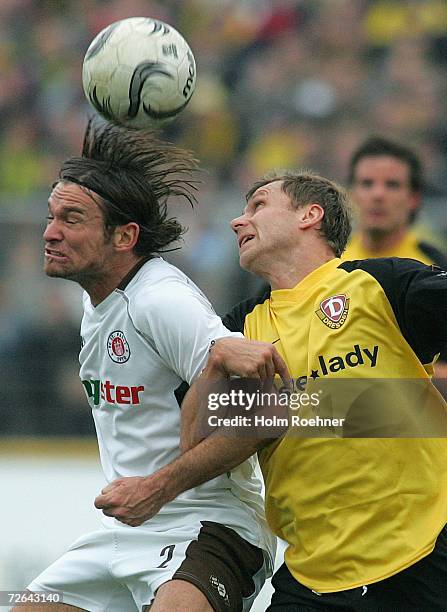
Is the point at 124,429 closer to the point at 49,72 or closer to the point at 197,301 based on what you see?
the point at 197,301

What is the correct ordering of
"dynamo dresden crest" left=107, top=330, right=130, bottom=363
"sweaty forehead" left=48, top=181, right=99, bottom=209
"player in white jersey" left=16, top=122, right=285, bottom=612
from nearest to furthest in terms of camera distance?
"player in white jersey" left=16, top=122, right=285, bottom=612 < "dynamo dresden crest" left=107, top=330, right=130, bottom=363 < "sweaty forehead" left=48, top=181, right=99, bottom=209

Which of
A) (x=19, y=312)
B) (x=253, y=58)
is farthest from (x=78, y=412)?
(x=253, y=58)

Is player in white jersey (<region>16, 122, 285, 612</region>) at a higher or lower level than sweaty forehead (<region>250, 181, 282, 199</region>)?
lower

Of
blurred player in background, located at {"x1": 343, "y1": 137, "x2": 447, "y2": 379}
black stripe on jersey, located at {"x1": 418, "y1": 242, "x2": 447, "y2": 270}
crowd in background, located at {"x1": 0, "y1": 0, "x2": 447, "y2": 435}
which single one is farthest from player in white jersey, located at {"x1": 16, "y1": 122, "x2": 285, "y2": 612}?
crowd in background, located at {"x1": 0, "y1": 0, "x2": 447, "y2": 435}

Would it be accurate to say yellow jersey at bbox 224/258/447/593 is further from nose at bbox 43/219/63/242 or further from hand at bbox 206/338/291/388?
nose at bbox 43/219/63/242

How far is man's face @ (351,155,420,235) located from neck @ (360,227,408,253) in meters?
0.02

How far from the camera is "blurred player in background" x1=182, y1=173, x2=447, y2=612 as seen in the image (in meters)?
3.72

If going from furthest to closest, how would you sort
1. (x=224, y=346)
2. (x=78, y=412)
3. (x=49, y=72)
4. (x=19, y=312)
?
1. (x=49, y=72)
2. (x=19, y=312)
3. (x=78, y=412)
4. (x=224, y=346)

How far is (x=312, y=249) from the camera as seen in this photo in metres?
4.19

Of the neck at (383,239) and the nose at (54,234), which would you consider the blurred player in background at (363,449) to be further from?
the neck at (383,239)

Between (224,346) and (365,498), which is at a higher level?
(224,346)

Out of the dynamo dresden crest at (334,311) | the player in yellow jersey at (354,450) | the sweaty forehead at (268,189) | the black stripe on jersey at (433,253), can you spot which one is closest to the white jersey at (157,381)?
the player in yellow jersey at (354,450)

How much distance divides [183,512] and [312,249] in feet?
3.39

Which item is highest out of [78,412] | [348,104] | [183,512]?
[348,104]
